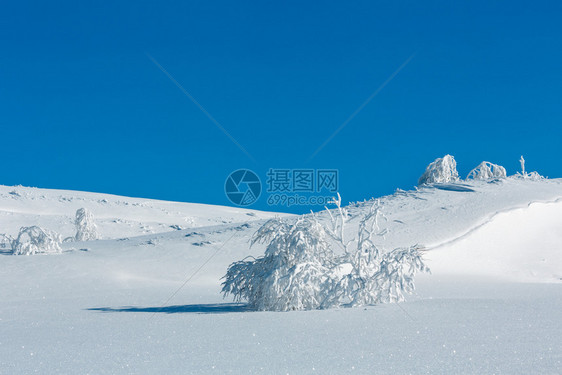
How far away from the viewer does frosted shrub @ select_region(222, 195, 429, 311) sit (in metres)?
9.62

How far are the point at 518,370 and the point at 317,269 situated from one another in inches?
209

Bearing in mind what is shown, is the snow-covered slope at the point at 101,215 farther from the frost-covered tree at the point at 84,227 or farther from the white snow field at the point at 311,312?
the white snow field at the point at 311,312

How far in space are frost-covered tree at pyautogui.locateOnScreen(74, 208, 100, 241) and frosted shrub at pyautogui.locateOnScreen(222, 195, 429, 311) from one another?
66.2 feet

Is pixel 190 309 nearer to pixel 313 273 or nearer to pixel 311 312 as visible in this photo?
pixel 313 273

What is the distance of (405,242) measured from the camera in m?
19.6

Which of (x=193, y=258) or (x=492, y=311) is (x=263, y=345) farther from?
(x=193, y=258)

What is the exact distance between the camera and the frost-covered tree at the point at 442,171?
29.1 m

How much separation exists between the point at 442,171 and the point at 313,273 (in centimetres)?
2128

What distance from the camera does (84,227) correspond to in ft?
94.2

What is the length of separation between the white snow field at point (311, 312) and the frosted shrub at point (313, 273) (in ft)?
1.67

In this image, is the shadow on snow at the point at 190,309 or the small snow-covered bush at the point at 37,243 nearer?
the shadow on snow at the point at 190,309

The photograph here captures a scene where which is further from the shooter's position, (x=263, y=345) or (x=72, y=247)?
(x=72, y=247)

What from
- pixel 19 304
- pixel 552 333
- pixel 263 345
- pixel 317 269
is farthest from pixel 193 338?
pixel 19 304

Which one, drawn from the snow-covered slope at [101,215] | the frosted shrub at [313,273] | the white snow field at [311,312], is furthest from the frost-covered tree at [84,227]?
the frosted shrub at [313,273]
